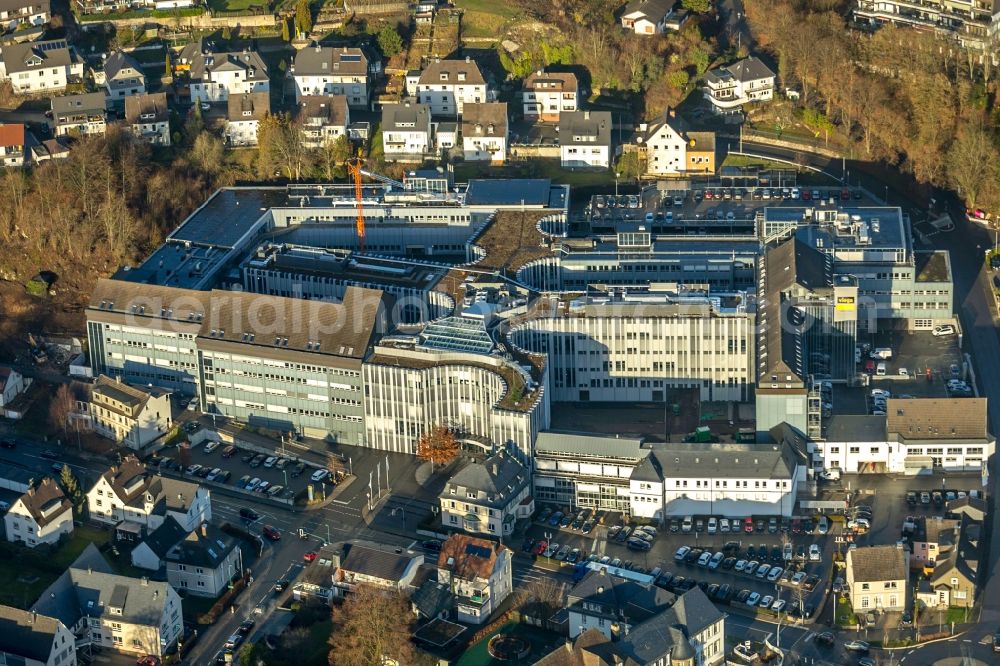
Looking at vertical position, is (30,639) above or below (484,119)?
below

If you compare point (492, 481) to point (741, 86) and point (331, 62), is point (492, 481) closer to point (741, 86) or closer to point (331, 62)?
point (741, 86)

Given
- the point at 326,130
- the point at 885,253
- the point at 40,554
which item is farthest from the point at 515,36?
the point at 40,554

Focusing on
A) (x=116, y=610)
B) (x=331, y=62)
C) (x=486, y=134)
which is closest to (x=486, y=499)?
(x=116, y=610)

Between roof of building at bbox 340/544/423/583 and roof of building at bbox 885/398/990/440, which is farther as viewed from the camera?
roof of building at bbox 885/398/990/440

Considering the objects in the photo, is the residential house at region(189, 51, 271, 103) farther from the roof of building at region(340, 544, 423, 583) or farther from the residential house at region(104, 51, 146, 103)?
the roof of building at region(340, 544, 423, 583)

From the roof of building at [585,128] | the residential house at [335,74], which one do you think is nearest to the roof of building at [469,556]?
the roof of building at [585,128]

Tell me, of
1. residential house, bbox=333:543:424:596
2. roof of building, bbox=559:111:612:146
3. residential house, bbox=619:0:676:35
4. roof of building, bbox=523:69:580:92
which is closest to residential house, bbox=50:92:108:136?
roof of building, bbox=523:69:580:92

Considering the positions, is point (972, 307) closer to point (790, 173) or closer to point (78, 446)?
point (790, 173)
